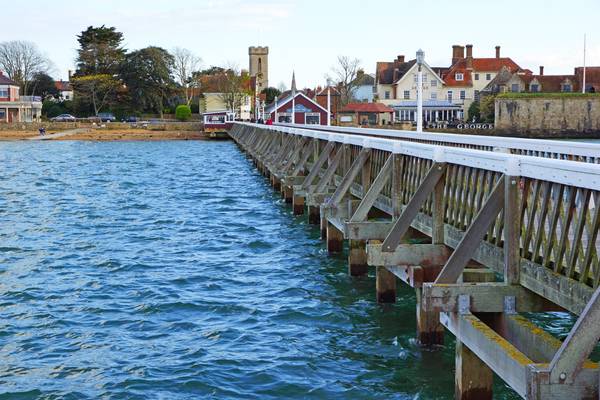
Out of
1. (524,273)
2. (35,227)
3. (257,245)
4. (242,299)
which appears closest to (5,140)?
(35,227)

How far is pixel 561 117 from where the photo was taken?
101 meters

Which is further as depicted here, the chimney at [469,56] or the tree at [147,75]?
the tree at [147,75]

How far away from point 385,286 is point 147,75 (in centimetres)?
10396

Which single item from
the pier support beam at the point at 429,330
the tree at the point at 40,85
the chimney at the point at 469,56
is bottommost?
the pier support beam at the point at 429,330

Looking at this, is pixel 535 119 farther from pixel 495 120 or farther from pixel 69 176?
pixel 69 176

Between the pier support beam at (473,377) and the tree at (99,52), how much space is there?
111 metres

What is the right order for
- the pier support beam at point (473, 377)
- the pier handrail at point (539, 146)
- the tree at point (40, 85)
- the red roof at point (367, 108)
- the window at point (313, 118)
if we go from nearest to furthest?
the pier support beam at point (473, 377) < the pier handrail at point (539, 146) < the red roof at point (367, 108) < the window at point (313, 118) < the tree at point (40, 85)

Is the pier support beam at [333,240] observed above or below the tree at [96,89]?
below

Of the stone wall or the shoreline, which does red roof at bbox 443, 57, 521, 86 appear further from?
the shoreline

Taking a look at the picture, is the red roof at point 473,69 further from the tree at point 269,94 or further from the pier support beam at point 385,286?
the pier support beam at point 385,286

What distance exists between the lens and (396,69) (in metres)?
112

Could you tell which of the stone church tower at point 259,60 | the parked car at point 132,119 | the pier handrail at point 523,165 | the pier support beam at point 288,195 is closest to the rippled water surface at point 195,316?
the pier support beam at point 288,195

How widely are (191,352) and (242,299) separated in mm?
3218

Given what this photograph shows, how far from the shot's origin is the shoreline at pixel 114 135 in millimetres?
92562
